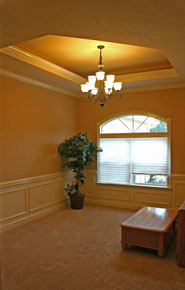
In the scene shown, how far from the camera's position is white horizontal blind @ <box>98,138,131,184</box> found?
564 centimetres

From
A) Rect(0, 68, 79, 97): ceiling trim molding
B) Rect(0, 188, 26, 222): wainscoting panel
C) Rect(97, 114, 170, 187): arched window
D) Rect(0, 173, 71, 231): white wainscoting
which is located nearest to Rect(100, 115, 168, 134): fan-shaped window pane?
Rect(97, 114, 170, 187): arched window

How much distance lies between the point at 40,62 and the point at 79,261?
3.12 m

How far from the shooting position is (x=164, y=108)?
5258 millimetres

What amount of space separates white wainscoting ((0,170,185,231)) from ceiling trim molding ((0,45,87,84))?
209cm

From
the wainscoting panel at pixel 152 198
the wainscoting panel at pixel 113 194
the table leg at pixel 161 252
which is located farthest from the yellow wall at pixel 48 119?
the table leg at pixel 161 252

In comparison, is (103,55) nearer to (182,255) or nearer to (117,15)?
(117,15)

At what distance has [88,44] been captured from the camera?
362cm

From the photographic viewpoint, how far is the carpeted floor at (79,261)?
2549 mm

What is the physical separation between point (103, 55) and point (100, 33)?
4.59 feet

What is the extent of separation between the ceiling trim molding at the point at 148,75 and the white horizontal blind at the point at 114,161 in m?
1.42

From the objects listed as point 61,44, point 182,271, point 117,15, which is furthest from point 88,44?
point 182,271

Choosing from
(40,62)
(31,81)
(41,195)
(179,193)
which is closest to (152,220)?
(179,193)

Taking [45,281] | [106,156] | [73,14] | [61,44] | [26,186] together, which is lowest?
[45,281]

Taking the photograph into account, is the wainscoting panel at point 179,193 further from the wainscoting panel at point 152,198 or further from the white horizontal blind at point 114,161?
the white horizontal blind at point 114,161
